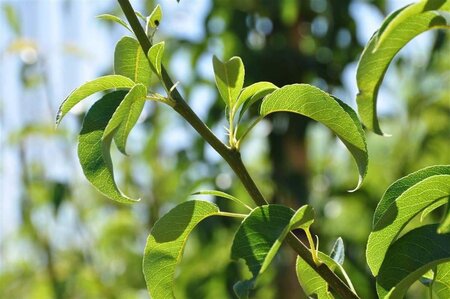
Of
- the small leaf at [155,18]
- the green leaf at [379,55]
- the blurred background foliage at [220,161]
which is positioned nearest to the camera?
the green leaf at [379,55]

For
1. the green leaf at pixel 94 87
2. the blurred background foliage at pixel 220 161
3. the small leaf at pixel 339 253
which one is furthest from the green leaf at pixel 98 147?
the blurred background foliage at pixel 220 161

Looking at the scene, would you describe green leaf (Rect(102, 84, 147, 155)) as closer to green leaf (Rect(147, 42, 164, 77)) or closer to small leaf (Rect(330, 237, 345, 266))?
green leaf (Rect(147, 42, 164, 77))

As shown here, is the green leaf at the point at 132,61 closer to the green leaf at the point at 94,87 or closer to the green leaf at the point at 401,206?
the green leaf at the point at 94,87

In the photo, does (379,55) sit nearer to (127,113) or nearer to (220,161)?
(127,113)

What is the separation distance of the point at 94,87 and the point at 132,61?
0.03 meters

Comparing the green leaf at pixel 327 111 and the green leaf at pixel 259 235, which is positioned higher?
the green leaf at pixel 327 111

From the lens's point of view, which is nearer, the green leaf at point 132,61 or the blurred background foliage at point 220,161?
the green leaf at point 132,61

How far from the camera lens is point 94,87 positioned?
0.61 metres

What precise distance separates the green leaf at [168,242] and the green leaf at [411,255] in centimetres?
12

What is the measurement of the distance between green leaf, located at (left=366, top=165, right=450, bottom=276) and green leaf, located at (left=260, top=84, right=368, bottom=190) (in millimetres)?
25

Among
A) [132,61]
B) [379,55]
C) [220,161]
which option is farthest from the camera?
[220,161]

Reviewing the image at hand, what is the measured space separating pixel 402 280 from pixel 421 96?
203 cm

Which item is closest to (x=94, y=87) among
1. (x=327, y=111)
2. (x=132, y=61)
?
(x=132, y=61)

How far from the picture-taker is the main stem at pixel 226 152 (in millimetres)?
562
